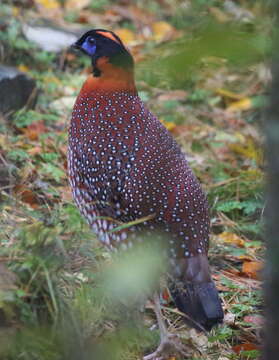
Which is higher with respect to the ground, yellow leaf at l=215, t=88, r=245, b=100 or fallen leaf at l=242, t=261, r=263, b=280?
yellow leaf at l=215, t=88, r=245, b=100

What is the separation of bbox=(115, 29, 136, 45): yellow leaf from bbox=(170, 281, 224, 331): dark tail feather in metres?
4.91

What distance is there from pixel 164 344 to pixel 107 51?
62.2 inches

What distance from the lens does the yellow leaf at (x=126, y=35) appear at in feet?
25.1

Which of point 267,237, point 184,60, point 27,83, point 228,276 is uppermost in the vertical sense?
point 184,60

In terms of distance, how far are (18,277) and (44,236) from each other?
0.61 ft

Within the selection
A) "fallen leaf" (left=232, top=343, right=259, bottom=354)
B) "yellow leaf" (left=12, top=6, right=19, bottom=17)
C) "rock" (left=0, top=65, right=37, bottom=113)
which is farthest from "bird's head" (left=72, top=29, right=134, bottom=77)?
"yellow leaf" (left=12, top=6, right=19, bottom=17)

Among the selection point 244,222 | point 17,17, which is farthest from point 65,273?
point 17,17

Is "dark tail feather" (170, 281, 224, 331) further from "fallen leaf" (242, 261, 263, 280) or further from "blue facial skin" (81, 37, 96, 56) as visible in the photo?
"blue facial skin" (81, 37, 96, 56)

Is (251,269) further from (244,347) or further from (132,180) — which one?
(132,180)

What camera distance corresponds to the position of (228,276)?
165 inches

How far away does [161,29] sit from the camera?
8.18m

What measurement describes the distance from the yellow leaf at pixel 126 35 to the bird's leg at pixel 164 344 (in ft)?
15.5

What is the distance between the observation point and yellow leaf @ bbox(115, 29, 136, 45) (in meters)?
7.65

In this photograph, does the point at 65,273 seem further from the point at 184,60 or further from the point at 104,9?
the point at 104,9
